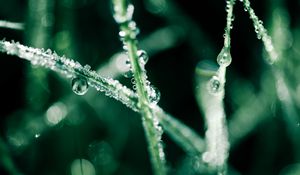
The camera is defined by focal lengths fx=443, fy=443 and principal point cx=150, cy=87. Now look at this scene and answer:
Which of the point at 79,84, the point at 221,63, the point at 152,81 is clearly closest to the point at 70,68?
the point at 79,84

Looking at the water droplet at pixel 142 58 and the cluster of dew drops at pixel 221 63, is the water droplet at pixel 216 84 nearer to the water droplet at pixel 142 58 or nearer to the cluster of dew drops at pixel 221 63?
the cluster of dew drops at pixel 221 63

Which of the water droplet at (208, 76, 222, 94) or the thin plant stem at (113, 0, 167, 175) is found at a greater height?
the water droplet at (208, 76, 222, 94)

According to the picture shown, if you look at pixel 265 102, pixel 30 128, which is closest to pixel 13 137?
pixel 30 128

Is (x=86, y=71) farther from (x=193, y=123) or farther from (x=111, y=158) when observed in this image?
(x=193, y=123)

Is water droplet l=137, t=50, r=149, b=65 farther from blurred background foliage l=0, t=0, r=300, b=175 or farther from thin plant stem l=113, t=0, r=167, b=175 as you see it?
blurred background foliage l=0, t=0, r=300, b=175

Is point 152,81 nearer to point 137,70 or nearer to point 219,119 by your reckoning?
point 219,119

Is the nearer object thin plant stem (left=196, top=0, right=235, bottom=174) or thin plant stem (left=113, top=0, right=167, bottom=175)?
thin plant stem (left=113, top=0, right=167, bottom=175)

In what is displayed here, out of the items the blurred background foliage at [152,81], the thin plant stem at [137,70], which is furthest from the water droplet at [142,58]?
the blurred background foliage at [152,81]

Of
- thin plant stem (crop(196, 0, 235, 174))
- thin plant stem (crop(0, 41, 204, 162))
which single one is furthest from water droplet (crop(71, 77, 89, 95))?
thin plant stem (crop(196, 0, 235, 174))
